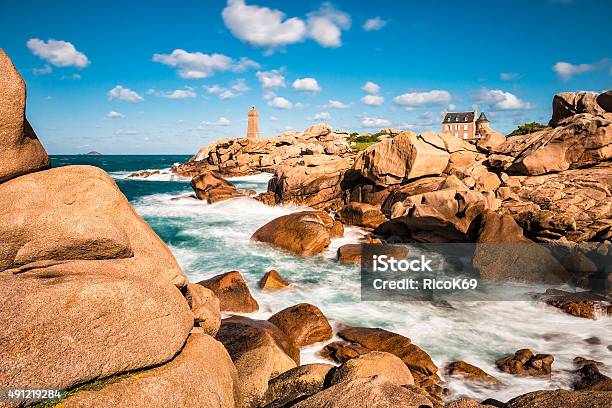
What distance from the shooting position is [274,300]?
1662 centimetres

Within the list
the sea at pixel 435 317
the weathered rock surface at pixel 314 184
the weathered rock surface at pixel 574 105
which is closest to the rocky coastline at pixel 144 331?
the sea at pixel 435 317

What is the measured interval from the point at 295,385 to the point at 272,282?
32.1ft

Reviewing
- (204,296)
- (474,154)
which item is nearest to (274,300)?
(204,296)

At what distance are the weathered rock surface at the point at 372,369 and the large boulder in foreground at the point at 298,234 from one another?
1419cm

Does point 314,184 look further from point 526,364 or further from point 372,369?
point 372,369

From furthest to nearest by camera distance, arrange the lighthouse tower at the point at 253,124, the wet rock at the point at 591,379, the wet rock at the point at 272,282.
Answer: the lighthouse tower at the point at 253,124 < the wet rock at the point at 272,282 < the wet rock at the point at 591,379

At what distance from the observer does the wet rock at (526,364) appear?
443 inches

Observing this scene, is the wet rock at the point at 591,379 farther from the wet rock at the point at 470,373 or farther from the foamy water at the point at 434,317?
the wet rock at the point at 470,373

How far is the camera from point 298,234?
2381cm

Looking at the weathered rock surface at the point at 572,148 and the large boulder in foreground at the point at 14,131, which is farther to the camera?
the weathered rock surface at the point at 572,148

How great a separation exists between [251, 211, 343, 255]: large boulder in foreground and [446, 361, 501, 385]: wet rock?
12758 mm

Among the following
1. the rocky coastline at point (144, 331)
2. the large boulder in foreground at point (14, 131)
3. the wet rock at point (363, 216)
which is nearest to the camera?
the rocky coastline at point (144, 331)

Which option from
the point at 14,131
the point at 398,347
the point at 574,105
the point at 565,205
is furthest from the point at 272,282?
the point at 574,105

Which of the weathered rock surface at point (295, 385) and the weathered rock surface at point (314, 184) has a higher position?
the weathered rock surface at point (314, 184)
